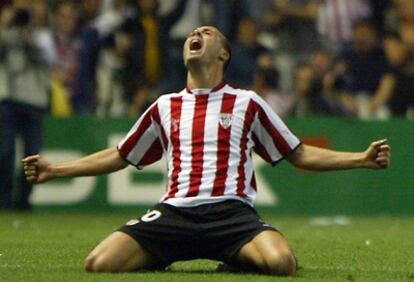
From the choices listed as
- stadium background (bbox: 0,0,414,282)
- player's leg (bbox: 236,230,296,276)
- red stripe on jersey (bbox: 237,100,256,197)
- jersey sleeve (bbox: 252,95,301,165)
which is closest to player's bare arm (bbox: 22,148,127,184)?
red stripe on jersey (bbox: 237,100,256,197)

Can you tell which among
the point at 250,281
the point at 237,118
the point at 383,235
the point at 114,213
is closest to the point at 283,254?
the point at 250,281

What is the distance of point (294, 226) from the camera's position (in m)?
15.0

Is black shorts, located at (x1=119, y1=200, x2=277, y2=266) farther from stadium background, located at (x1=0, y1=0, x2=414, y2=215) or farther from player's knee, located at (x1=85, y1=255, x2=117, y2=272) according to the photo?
stadium background, located at (x1=0, y1=0, x2=414, y2=215)

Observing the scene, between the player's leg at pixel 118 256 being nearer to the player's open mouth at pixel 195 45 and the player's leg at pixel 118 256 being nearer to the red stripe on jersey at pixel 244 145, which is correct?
the red stripe on jersey at pixel 244 145

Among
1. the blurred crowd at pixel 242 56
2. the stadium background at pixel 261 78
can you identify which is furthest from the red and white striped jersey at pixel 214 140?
the blurred crowd at pixel 242 56

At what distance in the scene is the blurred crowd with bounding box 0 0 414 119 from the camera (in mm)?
17719

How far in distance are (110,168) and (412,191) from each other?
8.39 metres

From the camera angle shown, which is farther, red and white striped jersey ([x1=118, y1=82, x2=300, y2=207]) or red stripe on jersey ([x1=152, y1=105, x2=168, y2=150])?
red stripe on jersey ([x1=152, y1=105, x2=168, y2=150])

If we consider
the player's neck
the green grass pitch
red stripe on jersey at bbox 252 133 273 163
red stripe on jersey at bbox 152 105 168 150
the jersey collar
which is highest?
the player's neck

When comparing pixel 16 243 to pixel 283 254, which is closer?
pixel 283 254

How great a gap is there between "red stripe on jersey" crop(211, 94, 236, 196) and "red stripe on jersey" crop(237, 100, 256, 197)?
0.32ft

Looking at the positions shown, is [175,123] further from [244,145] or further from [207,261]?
[207,261]

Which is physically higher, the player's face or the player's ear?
the player's face

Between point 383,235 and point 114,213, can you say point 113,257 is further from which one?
point 114,213
